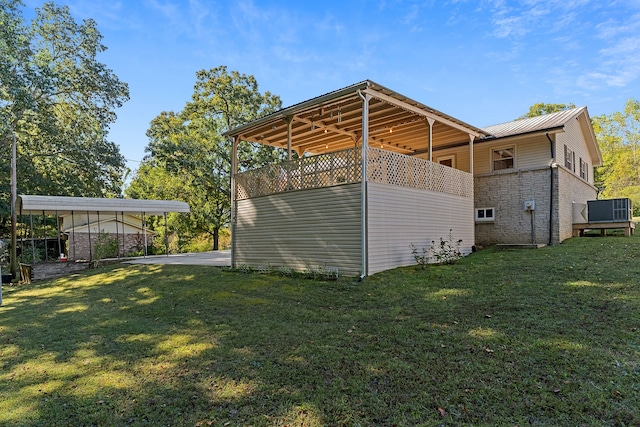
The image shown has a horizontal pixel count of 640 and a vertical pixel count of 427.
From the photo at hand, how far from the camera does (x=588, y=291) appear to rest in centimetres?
575

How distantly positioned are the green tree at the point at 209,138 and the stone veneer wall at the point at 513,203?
13435 millimetres

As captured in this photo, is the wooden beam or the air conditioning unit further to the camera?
the air conditioning unit

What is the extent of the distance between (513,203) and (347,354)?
35.8 feet

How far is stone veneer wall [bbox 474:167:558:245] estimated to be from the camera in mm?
11812

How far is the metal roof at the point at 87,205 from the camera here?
1419cm

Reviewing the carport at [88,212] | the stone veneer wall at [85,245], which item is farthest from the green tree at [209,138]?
the stone veneer wall at [85,245]

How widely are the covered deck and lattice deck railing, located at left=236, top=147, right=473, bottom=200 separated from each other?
26 millimetres

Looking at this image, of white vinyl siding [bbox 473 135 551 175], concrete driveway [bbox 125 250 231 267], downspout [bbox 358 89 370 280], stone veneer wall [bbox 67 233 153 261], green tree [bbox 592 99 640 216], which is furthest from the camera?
green tree [bbox 592 99 640 216]

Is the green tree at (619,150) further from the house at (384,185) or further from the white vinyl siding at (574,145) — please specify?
the house at (384,185)

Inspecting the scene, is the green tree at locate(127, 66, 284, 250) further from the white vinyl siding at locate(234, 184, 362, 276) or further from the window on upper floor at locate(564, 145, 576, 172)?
the window on upper floor at locate(564, 145, 576, 172)

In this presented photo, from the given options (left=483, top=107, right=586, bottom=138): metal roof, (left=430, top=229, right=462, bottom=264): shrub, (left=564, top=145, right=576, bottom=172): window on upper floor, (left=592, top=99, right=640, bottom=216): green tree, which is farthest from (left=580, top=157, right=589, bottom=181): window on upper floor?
(left=592, top=99, right=640, bottom=216): green tree

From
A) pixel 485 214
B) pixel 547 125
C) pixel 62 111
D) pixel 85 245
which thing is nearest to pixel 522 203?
pixel 485 214

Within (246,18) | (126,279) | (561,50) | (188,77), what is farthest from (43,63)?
(561,50)

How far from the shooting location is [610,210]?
1266cm
